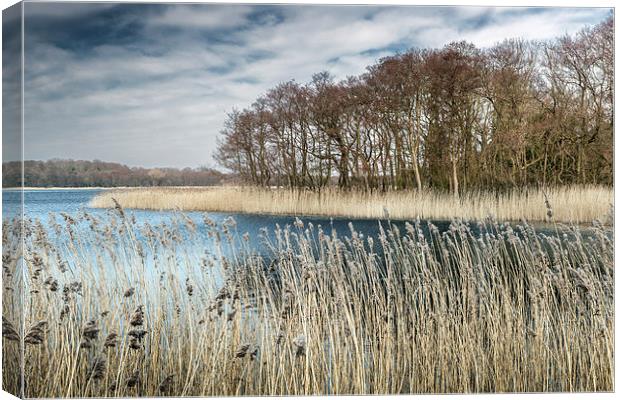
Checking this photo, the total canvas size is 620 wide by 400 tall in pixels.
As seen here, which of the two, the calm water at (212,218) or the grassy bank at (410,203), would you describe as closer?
the calm water at (212,218)

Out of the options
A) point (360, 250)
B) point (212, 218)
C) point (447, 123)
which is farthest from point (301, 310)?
point (447, 123)

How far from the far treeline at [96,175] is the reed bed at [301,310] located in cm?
24

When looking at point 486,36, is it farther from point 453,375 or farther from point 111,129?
point 111,129

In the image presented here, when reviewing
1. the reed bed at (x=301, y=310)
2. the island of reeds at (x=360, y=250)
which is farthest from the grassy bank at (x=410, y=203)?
the reed bed at (x=301, y=310)

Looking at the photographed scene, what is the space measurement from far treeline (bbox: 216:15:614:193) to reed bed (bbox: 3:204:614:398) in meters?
0.46

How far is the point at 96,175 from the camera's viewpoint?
179 inches

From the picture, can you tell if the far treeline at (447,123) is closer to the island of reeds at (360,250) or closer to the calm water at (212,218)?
the island of reeds at (360,250)

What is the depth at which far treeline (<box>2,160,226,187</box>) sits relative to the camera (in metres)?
4.35

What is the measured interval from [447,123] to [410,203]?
2.13 feet

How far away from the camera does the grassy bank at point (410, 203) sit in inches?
188

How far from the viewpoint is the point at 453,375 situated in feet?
14.7

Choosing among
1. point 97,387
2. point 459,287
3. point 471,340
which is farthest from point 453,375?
point 97,387

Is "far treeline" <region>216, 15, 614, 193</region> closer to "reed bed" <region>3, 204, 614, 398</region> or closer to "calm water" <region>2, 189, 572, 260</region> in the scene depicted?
"calm water" <region>2, 189, 572, 260</region>

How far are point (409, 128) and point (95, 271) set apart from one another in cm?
238
